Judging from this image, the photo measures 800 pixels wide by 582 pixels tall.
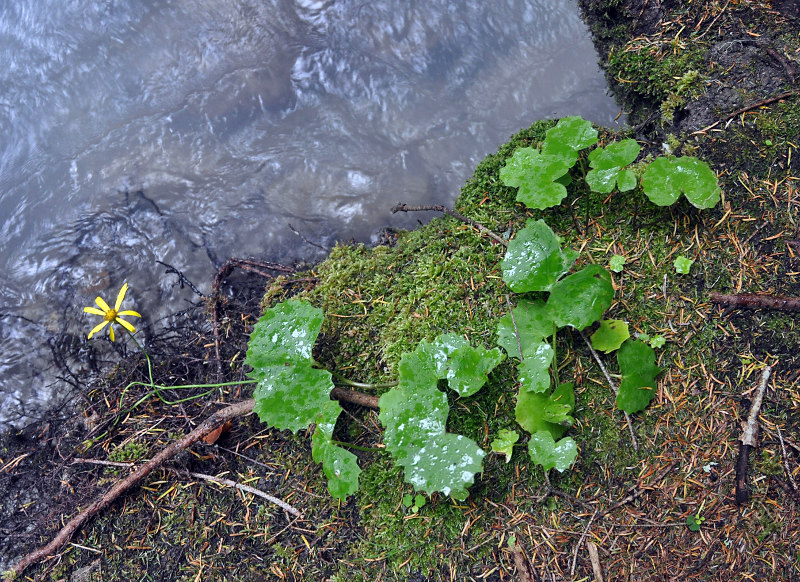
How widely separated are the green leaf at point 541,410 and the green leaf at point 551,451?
0.16ft

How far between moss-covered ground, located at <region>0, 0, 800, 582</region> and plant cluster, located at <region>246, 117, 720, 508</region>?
121 mm

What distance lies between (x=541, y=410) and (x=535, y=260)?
2.26ft

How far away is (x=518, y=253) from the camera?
235cm

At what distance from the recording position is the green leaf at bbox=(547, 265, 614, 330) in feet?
7.32

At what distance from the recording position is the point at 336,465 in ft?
7.43

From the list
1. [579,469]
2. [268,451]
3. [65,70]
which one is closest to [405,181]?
[268,451]

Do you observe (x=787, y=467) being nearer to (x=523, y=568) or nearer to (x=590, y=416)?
(x=590, y=416)

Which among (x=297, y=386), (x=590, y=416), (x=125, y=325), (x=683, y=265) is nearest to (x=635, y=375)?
(x=590, y=416)

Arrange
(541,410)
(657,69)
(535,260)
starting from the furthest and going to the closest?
(657,69) → (535,260) → (541,410)

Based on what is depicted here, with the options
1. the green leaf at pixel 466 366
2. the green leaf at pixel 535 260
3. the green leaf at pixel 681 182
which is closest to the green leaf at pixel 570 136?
the green leaf at pixel 681 182

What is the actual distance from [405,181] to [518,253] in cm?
228

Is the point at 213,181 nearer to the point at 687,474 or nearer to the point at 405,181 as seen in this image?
the point at 405,181

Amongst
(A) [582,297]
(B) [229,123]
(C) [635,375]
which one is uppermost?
(B) [229,123]

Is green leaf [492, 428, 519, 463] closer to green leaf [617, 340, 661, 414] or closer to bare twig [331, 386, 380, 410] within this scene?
green leaf [617, 340, 661, 414]
